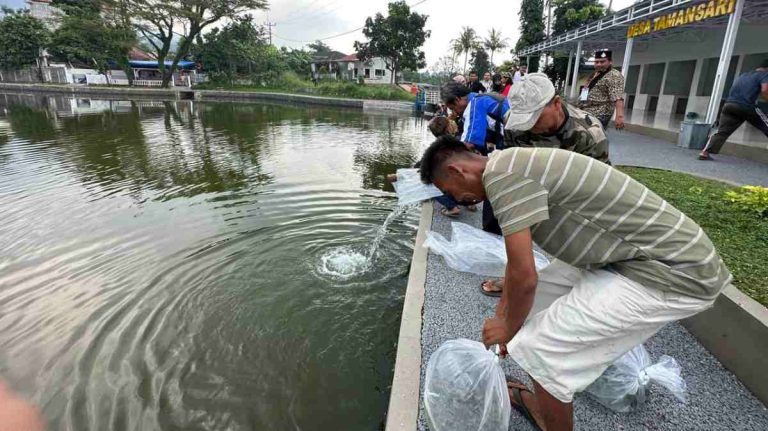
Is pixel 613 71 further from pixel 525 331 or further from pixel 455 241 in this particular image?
pixel 525 331

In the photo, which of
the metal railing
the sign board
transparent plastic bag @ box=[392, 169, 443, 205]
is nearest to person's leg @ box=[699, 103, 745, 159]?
the sign board

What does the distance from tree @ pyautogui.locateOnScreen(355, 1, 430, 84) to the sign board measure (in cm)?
2838

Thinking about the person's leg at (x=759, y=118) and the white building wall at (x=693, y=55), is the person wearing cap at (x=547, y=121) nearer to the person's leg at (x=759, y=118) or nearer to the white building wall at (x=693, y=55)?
the person's leg at (x=759, y=118)

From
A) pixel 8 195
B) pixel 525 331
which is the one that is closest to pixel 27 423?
pixel 525 331

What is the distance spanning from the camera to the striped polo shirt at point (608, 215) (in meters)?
1.43

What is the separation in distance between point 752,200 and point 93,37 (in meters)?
48.0

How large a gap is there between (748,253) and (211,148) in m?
11.7

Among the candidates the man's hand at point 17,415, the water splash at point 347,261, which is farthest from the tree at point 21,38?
the man's hand at point 17,415

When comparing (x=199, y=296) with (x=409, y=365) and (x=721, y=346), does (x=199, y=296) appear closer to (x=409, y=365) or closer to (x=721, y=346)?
(x=409, y=365)

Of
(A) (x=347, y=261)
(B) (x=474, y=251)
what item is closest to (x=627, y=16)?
(B) (x=474, y=251)

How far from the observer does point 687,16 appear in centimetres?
959

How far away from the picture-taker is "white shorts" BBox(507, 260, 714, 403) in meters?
1.48

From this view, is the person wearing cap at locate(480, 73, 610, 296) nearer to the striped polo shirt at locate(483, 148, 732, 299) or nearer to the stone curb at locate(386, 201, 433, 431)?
the stone curb at locate(386, 201, 433, 431)

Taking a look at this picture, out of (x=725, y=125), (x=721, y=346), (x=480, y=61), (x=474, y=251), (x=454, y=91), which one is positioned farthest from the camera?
(x=480, y=61)
